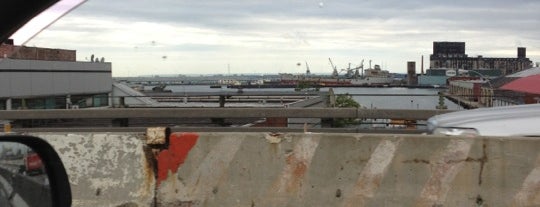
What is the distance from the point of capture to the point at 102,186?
5738mm

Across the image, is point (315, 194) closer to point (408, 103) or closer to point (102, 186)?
point (102, 186)

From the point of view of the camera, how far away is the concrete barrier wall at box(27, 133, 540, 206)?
5062mm

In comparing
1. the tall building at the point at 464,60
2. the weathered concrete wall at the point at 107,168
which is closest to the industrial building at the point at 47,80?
the weathered concrete wall at the point at 107,168

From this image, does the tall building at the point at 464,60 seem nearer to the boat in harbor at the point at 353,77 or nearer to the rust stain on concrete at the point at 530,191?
the boat in harbor at the point at 353,77

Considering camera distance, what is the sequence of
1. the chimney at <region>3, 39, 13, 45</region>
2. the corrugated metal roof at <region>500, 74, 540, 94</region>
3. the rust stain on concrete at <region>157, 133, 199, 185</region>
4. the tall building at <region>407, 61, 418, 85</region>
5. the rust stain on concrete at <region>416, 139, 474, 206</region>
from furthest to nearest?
the tall building at <region>407, 61, 418, 85</region>, the corrugated metal roof at <region>500, 74, 540, 94</region>, the rust stain on concrete at <region>157, 133, 199, 185</region>, the rust stain on concrete at <region>416, 139, 474, 206</region>, the chimney at <region>3, 39, 13, 45</region>

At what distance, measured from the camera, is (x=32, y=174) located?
2.23m

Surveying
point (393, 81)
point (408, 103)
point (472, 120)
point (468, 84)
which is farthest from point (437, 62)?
point (472, 120)

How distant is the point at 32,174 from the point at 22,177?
0.04 metres

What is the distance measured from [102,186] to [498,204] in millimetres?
3665

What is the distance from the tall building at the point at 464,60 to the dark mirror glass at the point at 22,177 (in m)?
17.5

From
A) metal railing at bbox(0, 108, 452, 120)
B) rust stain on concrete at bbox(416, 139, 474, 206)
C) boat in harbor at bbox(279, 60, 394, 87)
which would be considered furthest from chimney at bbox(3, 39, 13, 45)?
boat in harbor at bbox(279, 60, 394, 87)

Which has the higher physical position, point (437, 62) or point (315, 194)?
point (437, 62)

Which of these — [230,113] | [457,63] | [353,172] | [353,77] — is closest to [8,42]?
[353,172]

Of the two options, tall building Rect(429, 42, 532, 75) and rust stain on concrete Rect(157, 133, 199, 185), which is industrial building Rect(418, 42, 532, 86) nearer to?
tall building Rect(429, 42, 532, 75)
